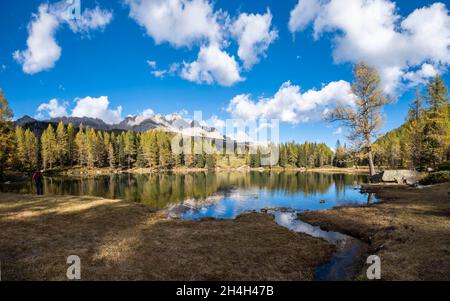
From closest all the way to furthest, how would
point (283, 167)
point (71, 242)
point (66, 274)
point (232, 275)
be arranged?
point (66, 274) < point (232, 275) < point (71, 242) < point (283, 167)

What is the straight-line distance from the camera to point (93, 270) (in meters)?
9.78

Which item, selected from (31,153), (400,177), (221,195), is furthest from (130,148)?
(400,177)

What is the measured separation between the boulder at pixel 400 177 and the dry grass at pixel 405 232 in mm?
16110

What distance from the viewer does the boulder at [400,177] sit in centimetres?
3859

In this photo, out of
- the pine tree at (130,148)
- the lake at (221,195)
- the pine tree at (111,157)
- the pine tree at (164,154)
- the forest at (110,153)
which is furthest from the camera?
the pine tree at (164,154)

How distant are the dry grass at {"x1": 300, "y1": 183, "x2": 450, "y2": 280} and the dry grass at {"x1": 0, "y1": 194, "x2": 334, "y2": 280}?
304cm

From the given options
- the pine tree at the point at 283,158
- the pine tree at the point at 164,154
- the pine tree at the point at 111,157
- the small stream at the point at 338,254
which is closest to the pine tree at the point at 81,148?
the pine tree at the point at 111,157

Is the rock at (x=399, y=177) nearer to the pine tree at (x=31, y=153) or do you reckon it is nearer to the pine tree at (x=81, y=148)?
the pine tree at (x=31, y=153)

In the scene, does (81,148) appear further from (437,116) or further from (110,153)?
(437,116)

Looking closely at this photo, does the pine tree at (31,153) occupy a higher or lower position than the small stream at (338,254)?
higher

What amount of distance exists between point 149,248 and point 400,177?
1614 inches

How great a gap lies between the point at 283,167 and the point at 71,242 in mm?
163935

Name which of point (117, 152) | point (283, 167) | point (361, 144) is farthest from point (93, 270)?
point (283, 167)
